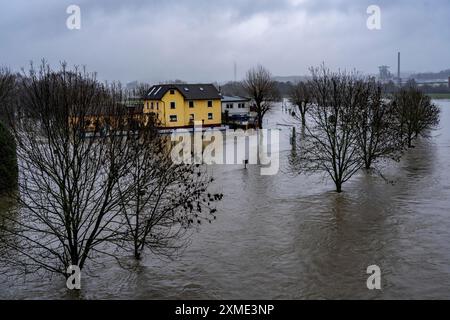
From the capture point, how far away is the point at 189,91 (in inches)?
2373

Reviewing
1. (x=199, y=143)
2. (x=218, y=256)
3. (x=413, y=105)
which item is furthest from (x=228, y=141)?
(x=218, y=256)

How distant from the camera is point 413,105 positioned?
40.1 metres

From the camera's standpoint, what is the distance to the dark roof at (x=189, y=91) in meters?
57.5

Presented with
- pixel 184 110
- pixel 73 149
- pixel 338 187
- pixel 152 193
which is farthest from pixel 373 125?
pixel 184 110

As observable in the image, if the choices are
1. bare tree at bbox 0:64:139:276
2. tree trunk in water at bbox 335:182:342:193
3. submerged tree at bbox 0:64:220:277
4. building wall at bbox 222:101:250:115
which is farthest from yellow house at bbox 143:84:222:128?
bare tree at bbox 0:64:139:276

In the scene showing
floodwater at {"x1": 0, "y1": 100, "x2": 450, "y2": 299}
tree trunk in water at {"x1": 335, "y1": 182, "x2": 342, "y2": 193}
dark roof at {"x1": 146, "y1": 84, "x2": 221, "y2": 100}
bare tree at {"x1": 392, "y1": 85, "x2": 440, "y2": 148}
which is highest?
dark roof at {"x1": 146, "y1": 84, "x2": 221, "y2": 100}

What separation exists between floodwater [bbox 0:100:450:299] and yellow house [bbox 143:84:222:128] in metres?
34.7

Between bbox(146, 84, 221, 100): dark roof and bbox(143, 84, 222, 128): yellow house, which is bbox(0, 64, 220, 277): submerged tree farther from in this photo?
bbox(146, 84, 221, 100): dark roof

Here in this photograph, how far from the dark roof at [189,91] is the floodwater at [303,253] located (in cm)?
3571

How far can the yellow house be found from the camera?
57062 mm

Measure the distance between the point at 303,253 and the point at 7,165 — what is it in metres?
11.6

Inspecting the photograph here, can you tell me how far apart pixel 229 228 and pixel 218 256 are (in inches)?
120

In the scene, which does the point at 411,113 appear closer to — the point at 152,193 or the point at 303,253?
the point at 303,253
